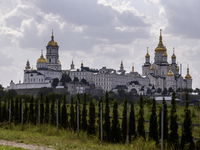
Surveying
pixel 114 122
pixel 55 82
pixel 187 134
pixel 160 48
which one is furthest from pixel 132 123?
pixel 160 48

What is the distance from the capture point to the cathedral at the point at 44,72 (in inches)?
4112

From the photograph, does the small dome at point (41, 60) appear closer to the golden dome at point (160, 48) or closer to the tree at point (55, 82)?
the tree at point (55, 82)

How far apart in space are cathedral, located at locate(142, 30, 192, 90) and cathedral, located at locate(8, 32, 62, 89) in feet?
86.2

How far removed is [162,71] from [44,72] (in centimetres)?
3433

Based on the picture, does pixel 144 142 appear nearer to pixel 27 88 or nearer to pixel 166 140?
pixel 166 140

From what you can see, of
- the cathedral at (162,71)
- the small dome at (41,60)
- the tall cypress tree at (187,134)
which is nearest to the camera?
the tall cypress tree at (187,134)

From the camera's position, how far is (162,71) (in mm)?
119625

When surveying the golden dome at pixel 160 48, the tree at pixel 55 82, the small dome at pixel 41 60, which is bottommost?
the tree at pixel 55 82

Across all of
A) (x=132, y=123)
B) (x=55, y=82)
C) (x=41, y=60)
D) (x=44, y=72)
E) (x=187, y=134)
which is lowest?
(x=187, y=134)

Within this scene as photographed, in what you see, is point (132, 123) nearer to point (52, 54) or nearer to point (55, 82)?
point (55, 82)

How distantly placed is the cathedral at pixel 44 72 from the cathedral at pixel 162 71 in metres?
26.3

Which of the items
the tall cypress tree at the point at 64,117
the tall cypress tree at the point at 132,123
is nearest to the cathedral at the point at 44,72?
the tall cypress tree at the point at 64,117

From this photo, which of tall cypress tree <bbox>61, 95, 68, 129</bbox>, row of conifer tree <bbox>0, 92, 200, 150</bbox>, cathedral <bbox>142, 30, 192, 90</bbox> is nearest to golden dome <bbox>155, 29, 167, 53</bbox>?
cathedral <bbox>142, 30, 192, 90</bbox>

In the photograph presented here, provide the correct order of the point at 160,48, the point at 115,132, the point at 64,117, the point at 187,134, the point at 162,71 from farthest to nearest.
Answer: the point at 162,71 → the point at 160,48 → the point at 64,117 → the point at 115,132 → the point at 187,134
